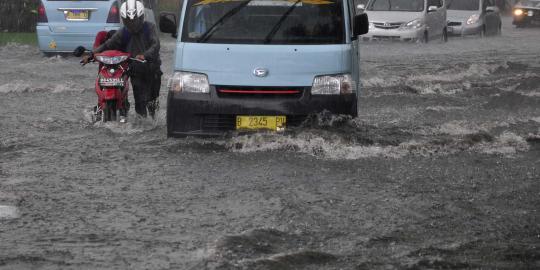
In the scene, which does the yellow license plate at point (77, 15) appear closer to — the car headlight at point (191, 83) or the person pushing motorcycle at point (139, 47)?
the person pushing motorcycle at point (139, 47)

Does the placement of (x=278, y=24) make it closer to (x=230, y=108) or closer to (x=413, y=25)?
(x=230, y=108)

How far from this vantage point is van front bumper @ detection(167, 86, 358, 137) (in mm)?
11383

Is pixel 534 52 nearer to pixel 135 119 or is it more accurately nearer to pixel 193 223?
pixel 135 119

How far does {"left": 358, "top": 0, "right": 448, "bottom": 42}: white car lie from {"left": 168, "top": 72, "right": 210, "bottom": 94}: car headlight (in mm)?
18314

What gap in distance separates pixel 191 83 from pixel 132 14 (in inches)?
65.7

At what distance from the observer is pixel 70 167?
1076cm

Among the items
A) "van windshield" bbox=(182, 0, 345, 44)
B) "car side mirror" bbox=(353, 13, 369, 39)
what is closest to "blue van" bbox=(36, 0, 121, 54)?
"van windshield" bbox=(182, 0, 345, 44)

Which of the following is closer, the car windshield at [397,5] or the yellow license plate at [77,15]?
the yellow license plate at [77,15]

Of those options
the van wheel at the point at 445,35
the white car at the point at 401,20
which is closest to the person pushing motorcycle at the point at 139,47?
the white car at the point at 401,20

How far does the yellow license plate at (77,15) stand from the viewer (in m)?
24.2

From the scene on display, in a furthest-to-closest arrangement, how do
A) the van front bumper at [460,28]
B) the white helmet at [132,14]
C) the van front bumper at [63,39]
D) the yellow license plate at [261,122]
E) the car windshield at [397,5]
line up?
the van front bumper at [460,28] → the car windshield at [397,5] → the van front bumper at [63,39] → the white helmet at [132,14] → the yellow license plate at [261,122]

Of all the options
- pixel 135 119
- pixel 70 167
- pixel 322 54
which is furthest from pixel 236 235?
pixel 135 119

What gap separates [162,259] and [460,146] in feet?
18.9

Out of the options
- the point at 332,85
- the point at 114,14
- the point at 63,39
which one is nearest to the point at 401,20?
the point at 114,14
